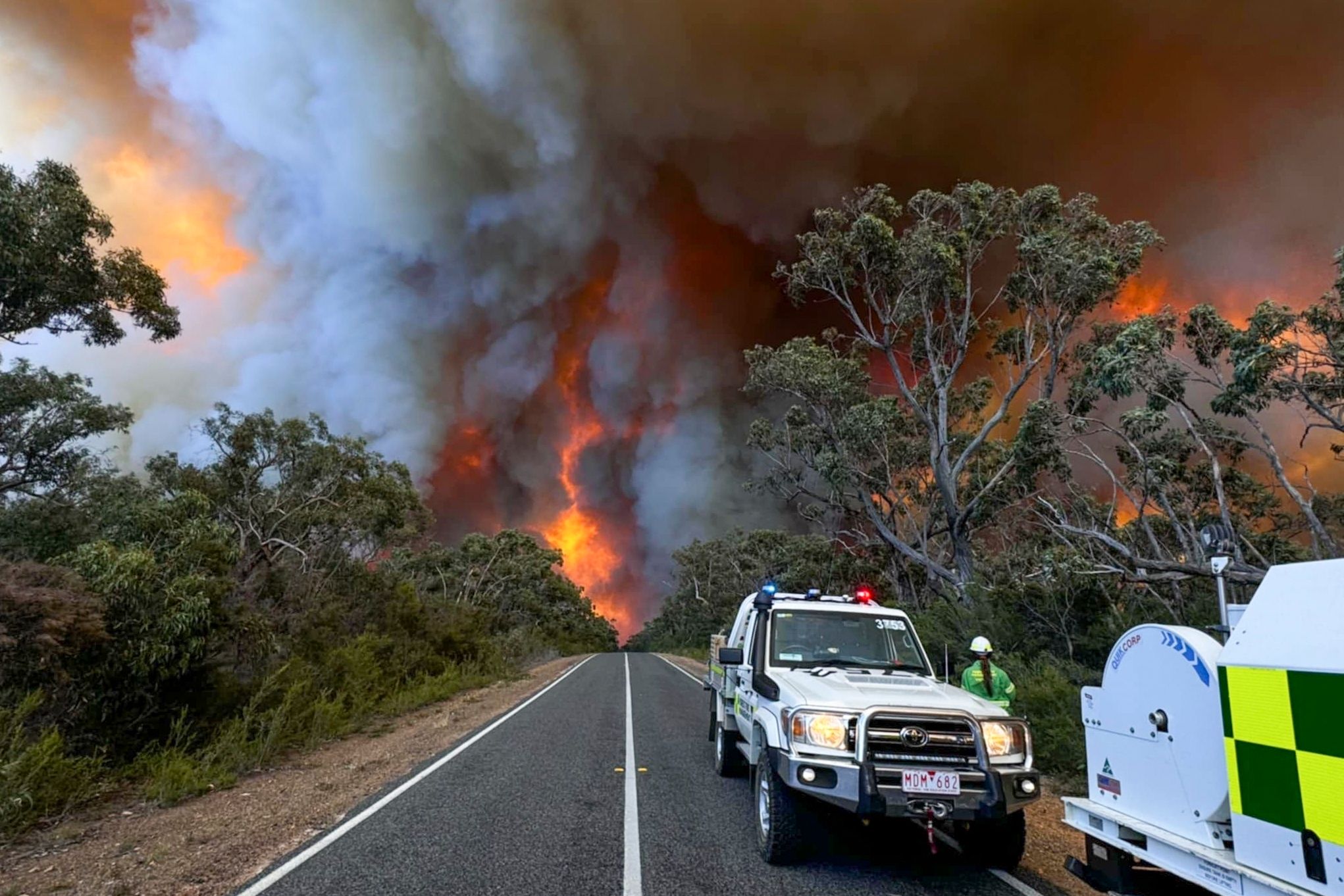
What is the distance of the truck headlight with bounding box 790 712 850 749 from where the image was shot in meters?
5.00

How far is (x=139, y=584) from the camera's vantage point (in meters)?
8.71

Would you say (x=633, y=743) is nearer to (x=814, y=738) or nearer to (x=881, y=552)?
(x=814, y=738)

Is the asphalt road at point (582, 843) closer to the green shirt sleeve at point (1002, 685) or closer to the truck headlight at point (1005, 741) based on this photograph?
the truck headlight at point (1005, 741)

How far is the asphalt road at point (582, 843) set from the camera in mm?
4918

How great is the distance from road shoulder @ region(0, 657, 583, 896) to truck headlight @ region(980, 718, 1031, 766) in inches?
216

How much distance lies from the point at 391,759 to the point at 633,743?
3.53m

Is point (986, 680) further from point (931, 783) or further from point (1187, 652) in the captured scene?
point (1187, 652)

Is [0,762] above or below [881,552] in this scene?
below

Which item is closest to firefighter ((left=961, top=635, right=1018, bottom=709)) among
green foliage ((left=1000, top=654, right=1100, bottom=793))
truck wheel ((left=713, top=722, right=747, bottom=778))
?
green foliage ((left=1000, top=654, right=1100, bottom=793))

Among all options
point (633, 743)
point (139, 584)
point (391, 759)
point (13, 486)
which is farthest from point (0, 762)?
point (13, 486)

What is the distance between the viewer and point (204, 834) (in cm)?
641

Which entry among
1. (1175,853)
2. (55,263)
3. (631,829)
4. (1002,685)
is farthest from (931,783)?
(55,263)

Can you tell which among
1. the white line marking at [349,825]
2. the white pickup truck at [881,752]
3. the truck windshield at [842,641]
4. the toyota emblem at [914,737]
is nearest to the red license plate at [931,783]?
the white pickup truck at [881,752]

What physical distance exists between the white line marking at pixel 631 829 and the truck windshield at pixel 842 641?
6.55ft
